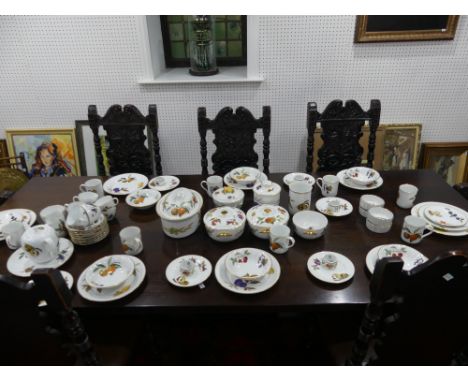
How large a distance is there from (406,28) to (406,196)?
1316 millimetres

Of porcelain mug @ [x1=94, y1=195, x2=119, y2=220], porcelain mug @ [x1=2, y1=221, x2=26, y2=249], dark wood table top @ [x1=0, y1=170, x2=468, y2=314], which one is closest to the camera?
dark wood table top @ [x1=0, y1=170, x2=468, y2=314]

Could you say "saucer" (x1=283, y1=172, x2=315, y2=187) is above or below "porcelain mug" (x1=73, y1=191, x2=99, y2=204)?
below

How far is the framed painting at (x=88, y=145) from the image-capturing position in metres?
2.64

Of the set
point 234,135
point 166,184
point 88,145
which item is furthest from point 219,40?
point 166,184

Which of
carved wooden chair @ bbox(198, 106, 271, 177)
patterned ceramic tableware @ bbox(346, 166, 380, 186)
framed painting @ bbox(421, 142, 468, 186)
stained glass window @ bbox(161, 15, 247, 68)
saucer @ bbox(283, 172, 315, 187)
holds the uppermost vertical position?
stained glass window @ bbox(161, 15, 247, 68)

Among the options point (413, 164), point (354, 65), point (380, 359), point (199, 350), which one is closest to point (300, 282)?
point (380, 359)

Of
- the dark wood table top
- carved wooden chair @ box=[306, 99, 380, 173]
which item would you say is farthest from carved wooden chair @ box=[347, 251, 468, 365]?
carved wooden chair @ box=[306, 99, 380, 173]

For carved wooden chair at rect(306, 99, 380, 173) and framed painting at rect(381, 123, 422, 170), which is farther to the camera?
framed painting at rect(381, 123, 422, 170)

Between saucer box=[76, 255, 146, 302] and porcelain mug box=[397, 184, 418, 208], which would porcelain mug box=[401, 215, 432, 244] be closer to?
porcelain mug box=[397, 184, 418, 208]

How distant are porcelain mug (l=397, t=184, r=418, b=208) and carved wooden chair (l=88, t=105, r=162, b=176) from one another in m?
1.21

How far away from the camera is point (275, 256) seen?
1328 millimetres

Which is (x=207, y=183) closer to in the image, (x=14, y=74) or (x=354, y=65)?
(x=354, y=65)

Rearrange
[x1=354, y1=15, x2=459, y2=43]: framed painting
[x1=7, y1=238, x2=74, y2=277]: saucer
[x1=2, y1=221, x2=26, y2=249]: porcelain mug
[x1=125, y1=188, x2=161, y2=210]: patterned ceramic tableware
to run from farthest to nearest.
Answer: [x1=354, y1=15, x2=459, y2=43]: framed painting
[x1=125, y1=188, x2=161, y2=210]: patterned ceramic tableware
[x1=2, y1=221, x2=26, y2=249]: porcelain mug
[x1=7, y1=238, x2=74, y2=277]: saucer

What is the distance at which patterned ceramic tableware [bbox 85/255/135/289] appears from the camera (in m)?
1.19
